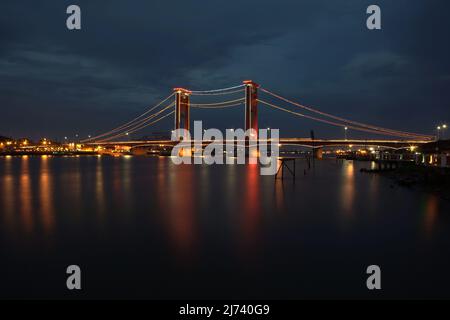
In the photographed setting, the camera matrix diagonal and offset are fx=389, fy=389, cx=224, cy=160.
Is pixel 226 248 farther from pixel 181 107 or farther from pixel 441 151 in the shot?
pixel 181 107

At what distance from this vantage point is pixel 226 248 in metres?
9.34

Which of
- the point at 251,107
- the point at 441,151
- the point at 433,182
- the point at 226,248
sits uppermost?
the point at 251,107

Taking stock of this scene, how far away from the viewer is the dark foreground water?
6809mm

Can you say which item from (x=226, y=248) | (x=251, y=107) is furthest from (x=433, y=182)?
(x=251, y=107)

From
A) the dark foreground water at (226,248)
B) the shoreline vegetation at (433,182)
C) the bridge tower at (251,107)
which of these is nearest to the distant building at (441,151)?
the shoreline vegetation at (433,182)

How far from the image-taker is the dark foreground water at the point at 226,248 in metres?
6.81

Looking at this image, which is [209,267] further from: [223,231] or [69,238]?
[69,238]

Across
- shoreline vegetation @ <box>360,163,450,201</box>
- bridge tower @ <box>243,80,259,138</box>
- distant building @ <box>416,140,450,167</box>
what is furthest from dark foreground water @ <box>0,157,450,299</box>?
bridge tower @ <box>243,80,259,138</box>

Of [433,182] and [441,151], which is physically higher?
[441,151]

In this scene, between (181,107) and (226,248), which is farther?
(181,107)

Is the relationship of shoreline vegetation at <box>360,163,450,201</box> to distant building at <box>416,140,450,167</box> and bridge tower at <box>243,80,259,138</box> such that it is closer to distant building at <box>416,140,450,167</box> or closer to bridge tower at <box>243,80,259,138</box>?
distant building at <box>416,140,450,167</box>

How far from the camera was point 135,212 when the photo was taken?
48.2ft

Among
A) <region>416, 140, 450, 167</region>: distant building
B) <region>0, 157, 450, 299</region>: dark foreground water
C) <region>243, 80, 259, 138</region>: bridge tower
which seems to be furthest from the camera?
<region>243, 80, 259, 138</region>: bridge tower
